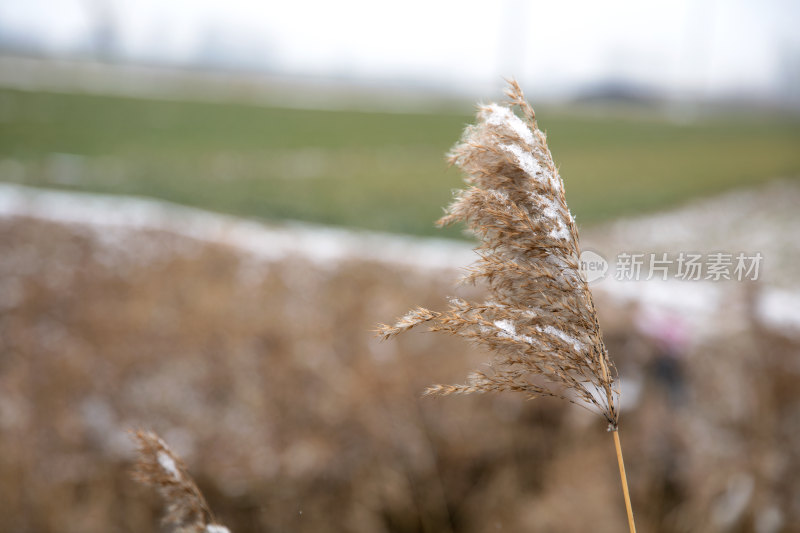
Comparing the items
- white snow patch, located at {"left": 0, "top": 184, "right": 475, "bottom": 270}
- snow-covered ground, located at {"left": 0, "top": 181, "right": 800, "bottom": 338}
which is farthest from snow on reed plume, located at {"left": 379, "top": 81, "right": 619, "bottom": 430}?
white snow patch, located at {"left": 0, "top": 184, "right": 475, "bottom": 270}

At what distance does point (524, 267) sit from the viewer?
842mm

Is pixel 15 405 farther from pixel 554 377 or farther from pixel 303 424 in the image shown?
pixel 554 377

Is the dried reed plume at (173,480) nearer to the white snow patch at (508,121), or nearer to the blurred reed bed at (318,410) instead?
the white snow patch at (508,121)

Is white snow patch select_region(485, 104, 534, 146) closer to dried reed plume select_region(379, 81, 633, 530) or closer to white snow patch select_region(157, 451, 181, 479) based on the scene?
dried reed plume select_region(379, 81, 633, 530)

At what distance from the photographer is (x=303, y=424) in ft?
14.1

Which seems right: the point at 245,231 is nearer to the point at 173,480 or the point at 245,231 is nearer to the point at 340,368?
the point at 340,368

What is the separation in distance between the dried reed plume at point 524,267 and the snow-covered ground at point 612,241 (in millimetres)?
3628

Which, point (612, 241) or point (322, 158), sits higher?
point (322, 158)

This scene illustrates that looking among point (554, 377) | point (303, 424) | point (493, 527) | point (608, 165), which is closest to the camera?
point (554, 377)

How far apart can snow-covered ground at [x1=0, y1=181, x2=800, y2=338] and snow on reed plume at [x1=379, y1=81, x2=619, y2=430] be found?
3628mm

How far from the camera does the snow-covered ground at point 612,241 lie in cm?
470

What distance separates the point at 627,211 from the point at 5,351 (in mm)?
6775

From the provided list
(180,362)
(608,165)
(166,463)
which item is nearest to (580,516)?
(166,463)

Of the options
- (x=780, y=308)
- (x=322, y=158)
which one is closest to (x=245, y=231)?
(x=780, y=308)
